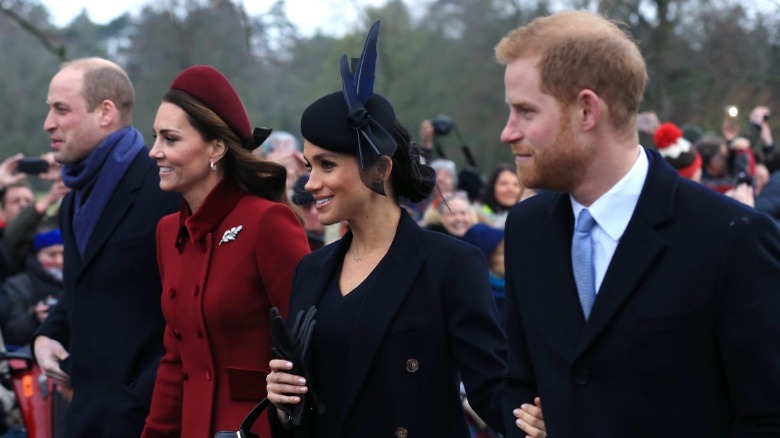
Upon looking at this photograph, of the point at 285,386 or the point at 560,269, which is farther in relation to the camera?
the point at 285,386

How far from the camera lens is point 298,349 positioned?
371 centimetres

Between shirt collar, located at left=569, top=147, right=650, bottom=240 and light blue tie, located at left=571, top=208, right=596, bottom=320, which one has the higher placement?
shirt collar, located at left=569, top=147, right=650, bottom=240

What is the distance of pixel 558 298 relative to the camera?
9.61 ft

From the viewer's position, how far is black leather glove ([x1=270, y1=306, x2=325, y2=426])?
367 centimetres

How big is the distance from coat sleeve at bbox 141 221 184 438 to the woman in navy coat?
2.84 feet

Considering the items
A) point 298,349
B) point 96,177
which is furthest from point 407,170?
point 96,177

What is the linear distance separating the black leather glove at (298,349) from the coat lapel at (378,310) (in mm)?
119

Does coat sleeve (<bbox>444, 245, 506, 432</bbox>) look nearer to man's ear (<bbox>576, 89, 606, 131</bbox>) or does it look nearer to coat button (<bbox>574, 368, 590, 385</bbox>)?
coat button (<bbox>574, 368, 590, 385</bbox>)

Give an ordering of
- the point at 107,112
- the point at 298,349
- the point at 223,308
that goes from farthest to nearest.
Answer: the point at 107,112 < the point at 223,308 < the point at 298,349

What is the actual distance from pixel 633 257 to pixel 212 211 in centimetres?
232

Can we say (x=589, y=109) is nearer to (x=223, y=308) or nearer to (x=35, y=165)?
(x=223, y=308)

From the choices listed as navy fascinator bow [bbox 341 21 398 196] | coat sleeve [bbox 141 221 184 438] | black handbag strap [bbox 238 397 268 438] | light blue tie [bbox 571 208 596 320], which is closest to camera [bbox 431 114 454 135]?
coat sleeve [bbox 141 221 184 438]

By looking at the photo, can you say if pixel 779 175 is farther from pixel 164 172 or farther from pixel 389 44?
pixel 389 44

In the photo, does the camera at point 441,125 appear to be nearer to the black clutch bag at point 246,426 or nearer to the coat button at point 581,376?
the black clutch bag at point 246,426
